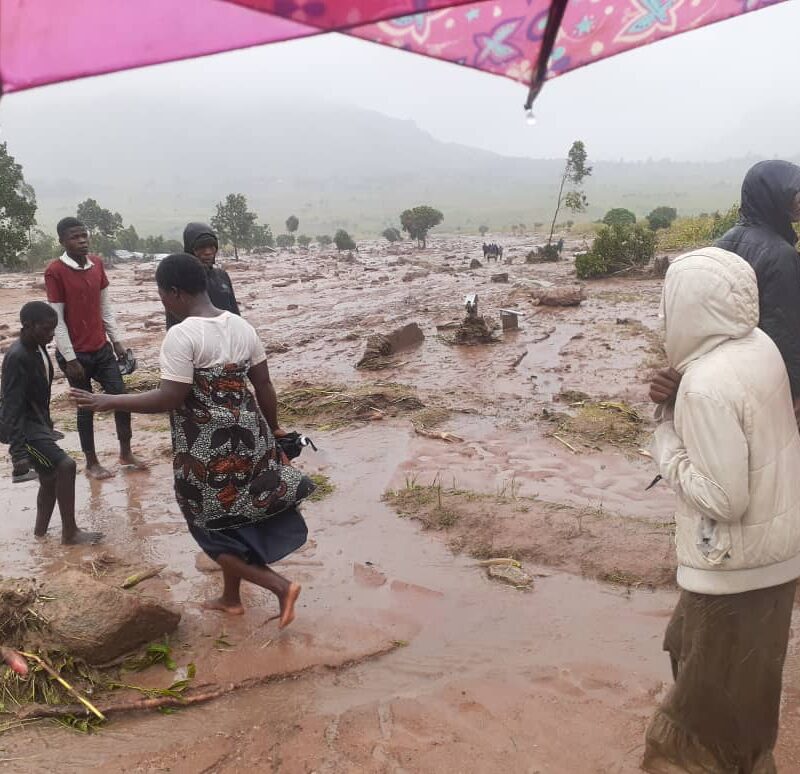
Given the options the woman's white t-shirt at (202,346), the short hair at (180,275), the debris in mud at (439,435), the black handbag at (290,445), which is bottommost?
the debris in mud at (439,435)

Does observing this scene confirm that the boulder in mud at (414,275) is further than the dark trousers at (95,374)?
Yes

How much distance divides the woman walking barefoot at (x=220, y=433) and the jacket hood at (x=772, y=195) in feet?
7.34

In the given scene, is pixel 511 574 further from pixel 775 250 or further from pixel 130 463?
pixel 130 463

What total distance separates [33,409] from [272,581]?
6.09 ft

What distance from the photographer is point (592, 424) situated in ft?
18.5

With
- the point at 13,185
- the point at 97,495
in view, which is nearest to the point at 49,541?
the point at 97,495

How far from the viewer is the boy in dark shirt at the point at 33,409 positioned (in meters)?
3.60

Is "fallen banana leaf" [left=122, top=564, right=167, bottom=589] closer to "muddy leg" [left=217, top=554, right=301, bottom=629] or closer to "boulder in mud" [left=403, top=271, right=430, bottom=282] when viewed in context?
"muddy leg" [left=217, top=554, right=301, bottom=629]

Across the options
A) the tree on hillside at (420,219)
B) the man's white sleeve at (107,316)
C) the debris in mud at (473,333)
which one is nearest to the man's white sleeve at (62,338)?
the man's white sleeve at (107,316)

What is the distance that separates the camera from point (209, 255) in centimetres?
414

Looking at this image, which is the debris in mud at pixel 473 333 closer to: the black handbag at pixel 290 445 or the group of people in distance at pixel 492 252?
the black handbag at pixel 290 445

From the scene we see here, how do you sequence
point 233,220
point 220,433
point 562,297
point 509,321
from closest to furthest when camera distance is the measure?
point 220,433
point 509,321
point 562,297
point 233,220

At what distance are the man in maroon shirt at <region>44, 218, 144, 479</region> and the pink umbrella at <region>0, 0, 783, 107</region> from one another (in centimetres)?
325

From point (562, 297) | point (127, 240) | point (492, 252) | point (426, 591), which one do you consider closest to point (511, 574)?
point (426, 591)
